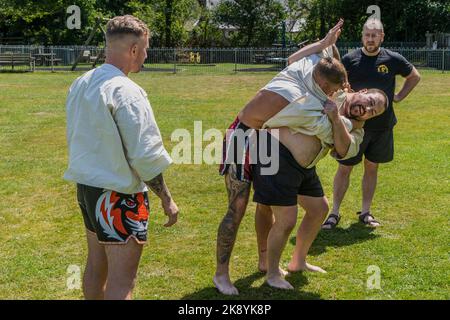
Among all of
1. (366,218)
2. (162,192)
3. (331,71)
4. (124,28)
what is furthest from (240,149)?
(366,218)

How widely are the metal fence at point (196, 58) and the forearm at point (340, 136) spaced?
27008 millimetres

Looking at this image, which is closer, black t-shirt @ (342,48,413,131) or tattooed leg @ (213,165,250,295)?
tattooed leg @ (213,165,250,295)

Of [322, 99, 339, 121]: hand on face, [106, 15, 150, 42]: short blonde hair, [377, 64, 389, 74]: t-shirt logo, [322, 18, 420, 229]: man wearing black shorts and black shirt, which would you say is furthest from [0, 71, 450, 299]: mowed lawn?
[106, 15, 150, 42]: short blonde hair

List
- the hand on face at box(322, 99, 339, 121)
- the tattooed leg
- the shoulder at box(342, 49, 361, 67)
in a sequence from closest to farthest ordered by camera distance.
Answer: the hand on face at box(322, 99, 339, 121)
the tattooed leg
the shoulder at box(342, 49, 361, 67)

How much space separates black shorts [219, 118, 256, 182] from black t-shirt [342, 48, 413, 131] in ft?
7.20

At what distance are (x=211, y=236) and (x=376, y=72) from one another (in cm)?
237

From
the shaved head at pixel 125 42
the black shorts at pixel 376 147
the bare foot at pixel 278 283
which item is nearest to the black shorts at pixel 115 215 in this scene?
the shaved head at pixel 125 42

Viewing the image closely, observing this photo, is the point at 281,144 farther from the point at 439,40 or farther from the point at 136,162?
the point at 439,40

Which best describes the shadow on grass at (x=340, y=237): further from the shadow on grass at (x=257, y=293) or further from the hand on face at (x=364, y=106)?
the hand on face at (x=364, y=106)

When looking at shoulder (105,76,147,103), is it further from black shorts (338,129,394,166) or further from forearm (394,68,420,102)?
forearm (394,68,420,102)

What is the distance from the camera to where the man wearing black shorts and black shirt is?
19.5 feet

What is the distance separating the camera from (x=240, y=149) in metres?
4.22

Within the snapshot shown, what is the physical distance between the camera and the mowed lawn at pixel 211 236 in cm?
454

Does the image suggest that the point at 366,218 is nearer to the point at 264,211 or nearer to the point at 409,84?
the point at 409,84
